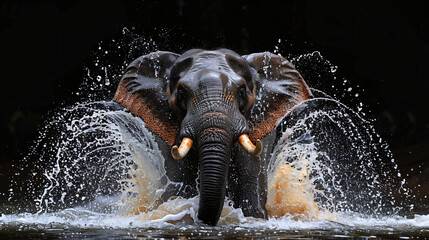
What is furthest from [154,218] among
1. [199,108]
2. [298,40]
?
[298,40]

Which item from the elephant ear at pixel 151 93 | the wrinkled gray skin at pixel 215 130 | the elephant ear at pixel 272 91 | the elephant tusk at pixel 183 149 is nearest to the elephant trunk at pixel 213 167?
the wrinkled gray skin at pixel 215 130

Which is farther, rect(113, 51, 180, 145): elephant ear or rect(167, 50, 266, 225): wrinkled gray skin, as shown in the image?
rect(113, 51, 180, 145): elephant ear

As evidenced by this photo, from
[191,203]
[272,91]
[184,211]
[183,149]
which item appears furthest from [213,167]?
[272,91]

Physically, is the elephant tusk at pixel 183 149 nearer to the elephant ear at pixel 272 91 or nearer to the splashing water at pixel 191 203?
the splashing water at pixel 191 203

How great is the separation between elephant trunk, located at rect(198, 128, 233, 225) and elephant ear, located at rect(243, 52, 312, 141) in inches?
48.2

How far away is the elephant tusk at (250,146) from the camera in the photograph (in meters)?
6.15

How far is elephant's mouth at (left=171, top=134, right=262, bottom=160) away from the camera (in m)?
6.14

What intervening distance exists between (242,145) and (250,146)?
0.37ft

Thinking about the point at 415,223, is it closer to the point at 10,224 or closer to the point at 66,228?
the point at 66,228

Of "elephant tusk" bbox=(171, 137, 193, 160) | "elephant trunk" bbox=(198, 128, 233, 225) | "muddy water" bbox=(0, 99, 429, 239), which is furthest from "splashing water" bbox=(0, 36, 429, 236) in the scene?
"elephant tusk" bbox=(171, 137, 193, 160)

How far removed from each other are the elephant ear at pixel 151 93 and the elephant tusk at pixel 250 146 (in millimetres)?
1053

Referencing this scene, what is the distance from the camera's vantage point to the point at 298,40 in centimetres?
1450

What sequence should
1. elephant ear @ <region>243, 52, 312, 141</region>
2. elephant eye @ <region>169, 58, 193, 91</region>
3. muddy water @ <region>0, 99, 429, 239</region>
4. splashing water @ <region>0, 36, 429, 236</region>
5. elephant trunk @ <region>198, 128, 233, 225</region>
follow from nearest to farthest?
muddy water @ <region>0, 99, 429, 239</region>, elephant trunk @ <region>198, 128, 233, 225</region>, splashing water @ <region>0, 36, 429, 236</region>, elephant eye @ <region>169, 58, 193, 91</region>, elephant ear @ <region>243, 52, 312, 141</region>

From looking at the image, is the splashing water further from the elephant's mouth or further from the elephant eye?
the elephant eye
